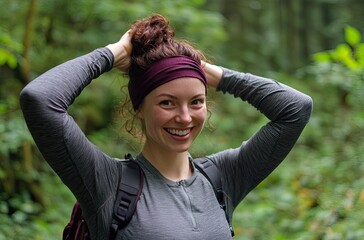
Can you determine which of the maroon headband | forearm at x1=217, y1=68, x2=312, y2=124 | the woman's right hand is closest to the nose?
the maroon headband

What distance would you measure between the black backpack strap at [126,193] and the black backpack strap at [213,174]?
0.34 m

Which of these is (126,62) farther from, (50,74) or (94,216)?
(94,216)

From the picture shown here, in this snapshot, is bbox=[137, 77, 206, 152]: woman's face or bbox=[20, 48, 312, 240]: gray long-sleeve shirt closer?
bbox=[20, 48, 312, 240]: gray long-sleeve shirt

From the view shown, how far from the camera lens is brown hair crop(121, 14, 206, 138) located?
8.09ft

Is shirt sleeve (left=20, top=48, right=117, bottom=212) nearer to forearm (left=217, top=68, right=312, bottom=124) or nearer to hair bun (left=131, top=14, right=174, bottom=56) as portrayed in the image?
hair bun (left=131, top=14, right=174, bottom=56)

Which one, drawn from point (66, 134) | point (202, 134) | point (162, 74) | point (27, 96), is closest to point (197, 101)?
point (162, 74)

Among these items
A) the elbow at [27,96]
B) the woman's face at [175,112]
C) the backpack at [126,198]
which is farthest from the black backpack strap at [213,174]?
the elbow at [27,96]

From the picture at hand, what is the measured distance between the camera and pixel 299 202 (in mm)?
6426

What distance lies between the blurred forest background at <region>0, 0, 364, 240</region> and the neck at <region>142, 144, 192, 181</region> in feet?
1.57

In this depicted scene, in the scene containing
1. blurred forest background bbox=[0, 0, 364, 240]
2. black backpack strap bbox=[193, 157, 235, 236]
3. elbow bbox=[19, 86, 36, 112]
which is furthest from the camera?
blurred forest background bbox=[0, 0, 364, 240]

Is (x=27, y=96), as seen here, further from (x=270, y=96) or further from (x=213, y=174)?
(x=270, y=96)

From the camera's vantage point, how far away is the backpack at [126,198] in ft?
7.45

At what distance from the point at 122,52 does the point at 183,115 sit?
415 mm

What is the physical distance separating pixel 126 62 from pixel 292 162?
658 centimetres
